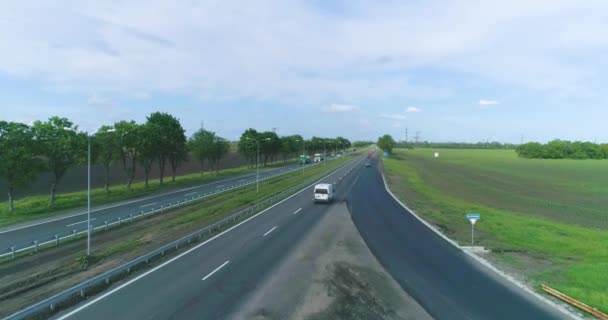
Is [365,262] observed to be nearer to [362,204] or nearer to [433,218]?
[433,218]

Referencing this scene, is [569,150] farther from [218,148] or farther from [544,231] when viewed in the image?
[544,231]

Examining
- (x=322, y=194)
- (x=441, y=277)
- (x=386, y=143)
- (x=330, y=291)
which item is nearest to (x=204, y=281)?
(x=330, y=291)

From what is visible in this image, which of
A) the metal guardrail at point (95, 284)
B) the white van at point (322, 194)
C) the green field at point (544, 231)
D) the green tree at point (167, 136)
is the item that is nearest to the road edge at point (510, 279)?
the green field at point (544, 231)

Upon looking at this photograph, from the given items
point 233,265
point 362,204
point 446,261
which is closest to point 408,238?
point 446,261

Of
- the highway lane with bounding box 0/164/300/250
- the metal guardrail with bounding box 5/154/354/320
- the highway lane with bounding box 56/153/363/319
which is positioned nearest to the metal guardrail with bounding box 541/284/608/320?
the highway lane with bounding box 56/153/363/319

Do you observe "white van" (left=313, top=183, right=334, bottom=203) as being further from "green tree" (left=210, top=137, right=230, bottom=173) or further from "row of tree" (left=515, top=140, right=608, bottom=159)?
"row of tree" (left=515, top=140, right=608, bottom=159)
